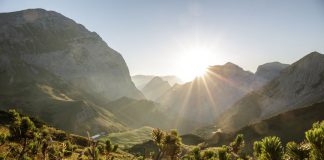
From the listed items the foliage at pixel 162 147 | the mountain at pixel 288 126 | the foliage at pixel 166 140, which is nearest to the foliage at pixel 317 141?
the foliage at pixel 162 147

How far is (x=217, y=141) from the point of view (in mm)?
150250

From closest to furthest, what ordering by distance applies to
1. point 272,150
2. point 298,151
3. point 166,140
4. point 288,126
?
1. point 298,151
2. point 272,150
3. point 166,140
4. point 288,126

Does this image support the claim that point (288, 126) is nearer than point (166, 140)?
No

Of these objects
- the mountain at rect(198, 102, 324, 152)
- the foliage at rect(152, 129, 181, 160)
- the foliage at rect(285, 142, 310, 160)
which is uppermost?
the mountain at rect(198, 102, 324, 152)

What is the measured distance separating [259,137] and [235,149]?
2420 inches

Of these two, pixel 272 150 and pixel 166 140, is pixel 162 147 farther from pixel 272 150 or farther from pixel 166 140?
pixel 272 150

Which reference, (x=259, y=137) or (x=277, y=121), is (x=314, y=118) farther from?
(x=259, y=137)

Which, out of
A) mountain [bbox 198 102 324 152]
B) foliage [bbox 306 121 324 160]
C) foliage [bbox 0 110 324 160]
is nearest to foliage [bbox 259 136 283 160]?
foliage [bbox 0 110 324 160]

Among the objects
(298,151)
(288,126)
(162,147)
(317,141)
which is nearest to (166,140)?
(162,147)

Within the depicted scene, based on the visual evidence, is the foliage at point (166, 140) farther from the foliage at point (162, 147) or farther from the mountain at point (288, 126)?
the mountain at point (288, 126)

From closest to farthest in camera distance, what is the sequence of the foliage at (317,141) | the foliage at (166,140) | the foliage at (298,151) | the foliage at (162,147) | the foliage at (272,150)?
1. the foliage at (317,141)
2. the foliage at (162,147)
3. the foliage at (298,151)
4. the foliage at (272,150)
5. the foliage at (166,140)

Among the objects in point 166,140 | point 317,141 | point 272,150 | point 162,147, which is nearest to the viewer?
point 317,141

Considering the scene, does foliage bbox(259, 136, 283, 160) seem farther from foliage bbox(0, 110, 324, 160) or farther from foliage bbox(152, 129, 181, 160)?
foliage bbox(152, 129, 181, 160)

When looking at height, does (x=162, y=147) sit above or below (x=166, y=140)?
below
